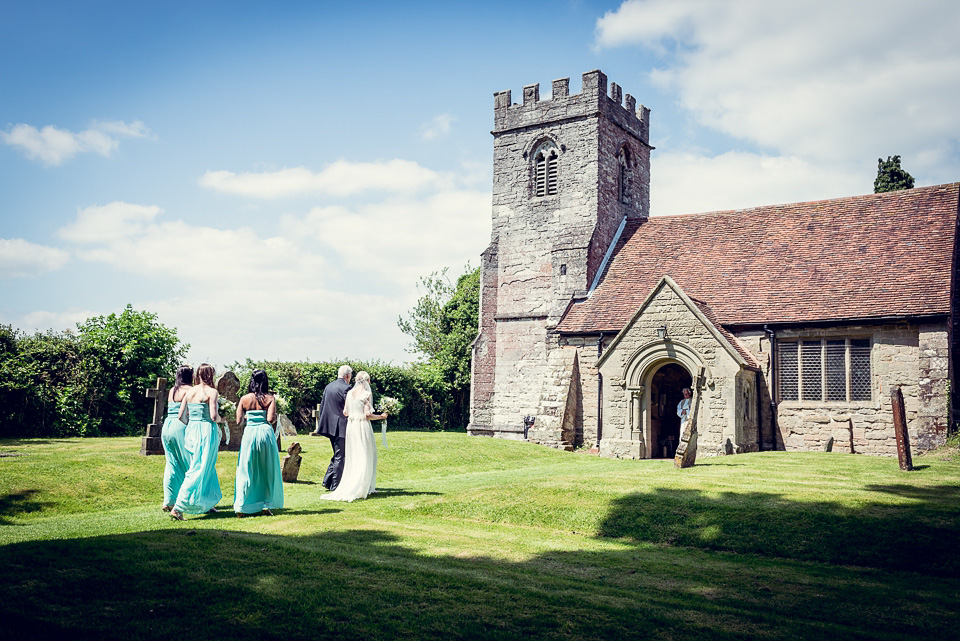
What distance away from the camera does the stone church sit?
826 inches

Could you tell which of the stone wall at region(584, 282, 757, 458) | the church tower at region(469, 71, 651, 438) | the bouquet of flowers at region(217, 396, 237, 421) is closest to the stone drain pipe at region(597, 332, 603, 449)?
the stone wall at region(584, 282, 757, 458)

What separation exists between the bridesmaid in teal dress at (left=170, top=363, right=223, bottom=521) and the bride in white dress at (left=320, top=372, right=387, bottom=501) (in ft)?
8.25

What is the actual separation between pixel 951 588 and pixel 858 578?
2.99 ft

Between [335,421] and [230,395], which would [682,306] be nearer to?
[335,421]

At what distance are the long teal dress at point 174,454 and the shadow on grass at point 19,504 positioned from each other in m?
2.51

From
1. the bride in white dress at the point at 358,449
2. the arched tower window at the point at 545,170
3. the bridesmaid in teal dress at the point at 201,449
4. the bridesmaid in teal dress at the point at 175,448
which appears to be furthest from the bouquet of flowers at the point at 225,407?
the arched tower window at the point at 545,170

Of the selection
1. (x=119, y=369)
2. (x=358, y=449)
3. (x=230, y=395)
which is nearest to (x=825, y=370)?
(x=358, y=449)

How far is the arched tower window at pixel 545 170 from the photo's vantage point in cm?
3083

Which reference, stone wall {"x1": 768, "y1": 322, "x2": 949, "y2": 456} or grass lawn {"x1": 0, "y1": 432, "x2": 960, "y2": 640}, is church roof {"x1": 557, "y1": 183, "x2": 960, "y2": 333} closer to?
stone wall {"x1": 768, "y1": 322, "x2": 949, "y2": 456}

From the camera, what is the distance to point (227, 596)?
6523mm

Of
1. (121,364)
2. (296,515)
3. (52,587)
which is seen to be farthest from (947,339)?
(121,364)

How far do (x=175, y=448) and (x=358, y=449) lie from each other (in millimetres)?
3179

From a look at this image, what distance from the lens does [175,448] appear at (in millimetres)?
11156

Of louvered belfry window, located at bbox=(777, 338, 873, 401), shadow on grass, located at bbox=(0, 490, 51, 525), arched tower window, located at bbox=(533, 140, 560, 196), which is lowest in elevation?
shadow on grass, located at bbox=(0, 490, 51, 525)
